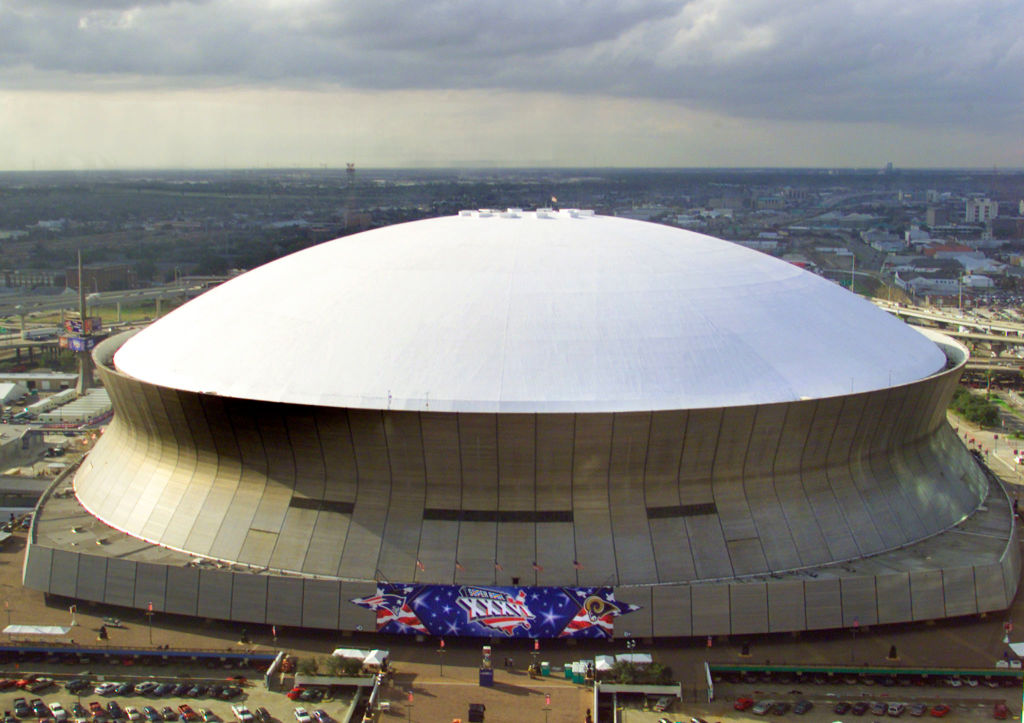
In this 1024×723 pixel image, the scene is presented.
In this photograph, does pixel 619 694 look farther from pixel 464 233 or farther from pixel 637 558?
pixel 464 233

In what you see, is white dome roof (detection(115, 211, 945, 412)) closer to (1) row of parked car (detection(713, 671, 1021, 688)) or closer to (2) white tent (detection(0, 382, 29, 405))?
(1) row of parked car (detection(713, 671, 1021, 688))

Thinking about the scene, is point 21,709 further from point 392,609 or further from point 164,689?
point 392,609

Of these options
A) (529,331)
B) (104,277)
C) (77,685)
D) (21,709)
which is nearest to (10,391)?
(104,277)

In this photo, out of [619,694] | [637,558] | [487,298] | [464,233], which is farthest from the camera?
[464,233]

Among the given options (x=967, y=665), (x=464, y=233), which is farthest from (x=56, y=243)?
(x=967, y=665)

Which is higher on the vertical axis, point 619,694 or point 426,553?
point 426,553

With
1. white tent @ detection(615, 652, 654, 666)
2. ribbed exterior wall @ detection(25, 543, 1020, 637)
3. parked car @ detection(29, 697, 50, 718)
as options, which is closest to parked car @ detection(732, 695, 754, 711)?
white tent @ detection(615, 652, 654, 666)

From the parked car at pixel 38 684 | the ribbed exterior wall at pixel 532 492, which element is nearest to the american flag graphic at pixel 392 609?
the ribbed exterior wall at pixel 532 492

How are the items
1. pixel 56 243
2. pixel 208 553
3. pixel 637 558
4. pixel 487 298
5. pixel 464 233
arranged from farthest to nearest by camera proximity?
1. pixel 56 243
2. pixel 464 233
3. pixel 487 298
4. pixel 208 553
5. pixel 637 558
